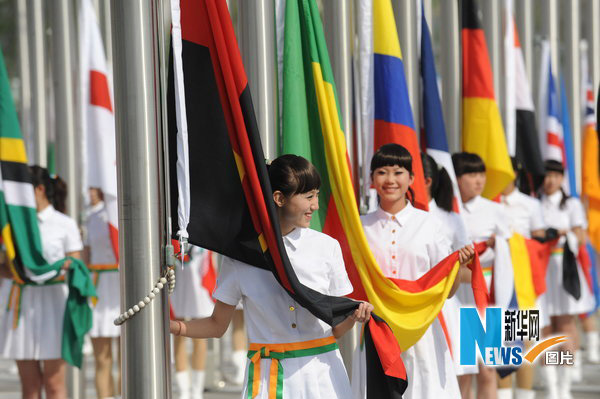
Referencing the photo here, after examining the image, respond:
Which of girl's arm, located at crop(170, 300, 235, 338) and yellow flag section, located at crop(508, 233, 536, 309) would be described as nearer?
girl's arm, located at crop(170, 300, 235, 338)

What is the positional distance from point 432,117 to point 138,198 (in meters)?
3.77

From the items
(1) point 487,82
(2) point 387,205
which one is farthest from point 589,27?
(2) point 387,205

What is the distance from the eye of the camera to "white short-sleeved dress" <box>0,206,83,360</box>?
7910 millimetres

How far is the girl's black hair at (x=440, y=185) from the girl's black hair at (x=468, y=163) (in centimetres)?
81

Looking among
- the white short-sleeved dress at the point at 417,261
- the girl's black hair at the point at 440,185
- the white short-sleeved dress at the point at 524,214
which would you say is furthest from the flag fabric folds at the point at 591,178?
the white short-sleeved dress at the point at 417,261

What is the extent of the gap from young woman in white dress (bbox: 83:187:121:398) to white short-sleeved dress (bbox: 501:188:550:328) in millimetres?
3395

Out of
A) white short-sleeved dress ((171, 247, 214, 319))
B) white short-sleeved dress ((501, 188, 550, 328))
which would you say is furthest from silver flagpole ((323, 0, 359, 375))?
white short-sleeved dress ((171, 247, 214, 319))

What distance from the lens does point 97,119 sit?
8148mm

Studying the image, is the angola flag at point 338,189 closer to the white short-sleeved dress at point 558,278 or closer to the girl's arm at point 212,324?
the girl's arm at point 212,324

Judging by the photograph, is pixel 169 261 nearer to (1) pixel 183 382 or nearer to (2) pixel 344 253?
(2) pixel 344 253

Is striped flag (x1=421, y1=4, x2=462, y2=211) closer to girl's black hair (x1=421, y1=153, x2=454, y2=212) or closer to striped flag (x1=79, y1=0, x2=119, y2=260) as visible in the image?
girl's black hair (x1=421, y1=153, x2=454, y2=212)

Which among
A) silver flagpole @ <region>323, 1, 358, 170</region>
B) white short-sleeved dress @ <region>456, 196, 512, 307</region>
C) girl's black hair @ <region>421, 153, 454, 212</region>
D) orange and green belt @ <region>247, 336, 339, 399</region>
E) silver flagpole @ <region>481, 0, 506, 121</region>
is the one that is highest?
silver flagpole @ <region>481, 0, 506, 121</region>

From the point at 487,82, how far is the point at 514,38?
1733 mm

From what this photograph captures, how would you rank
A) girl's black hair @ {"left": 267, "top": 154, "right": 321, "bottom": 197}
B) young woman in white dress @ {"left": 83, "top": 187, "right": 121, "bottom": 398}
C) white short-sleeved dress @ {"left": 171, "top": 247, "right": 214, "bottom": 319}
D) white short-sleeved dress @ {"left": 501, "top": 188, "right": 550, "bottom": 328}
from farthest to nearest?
1. white short-sleeved dress @ {"left": 171, "top": 247, "right": 214, "bottom": 319}
2. white short-sleeved dress @ {"left": 501, "top": 188, "right": 550, "bottom": 328}
3. young woman in white dress @ {"left": 83, "top": 187, "right": 121, "bottom": 398}
4. girl's black hair @ {"left": 267, "top": 154, "right": 321, "bottom": 197}
